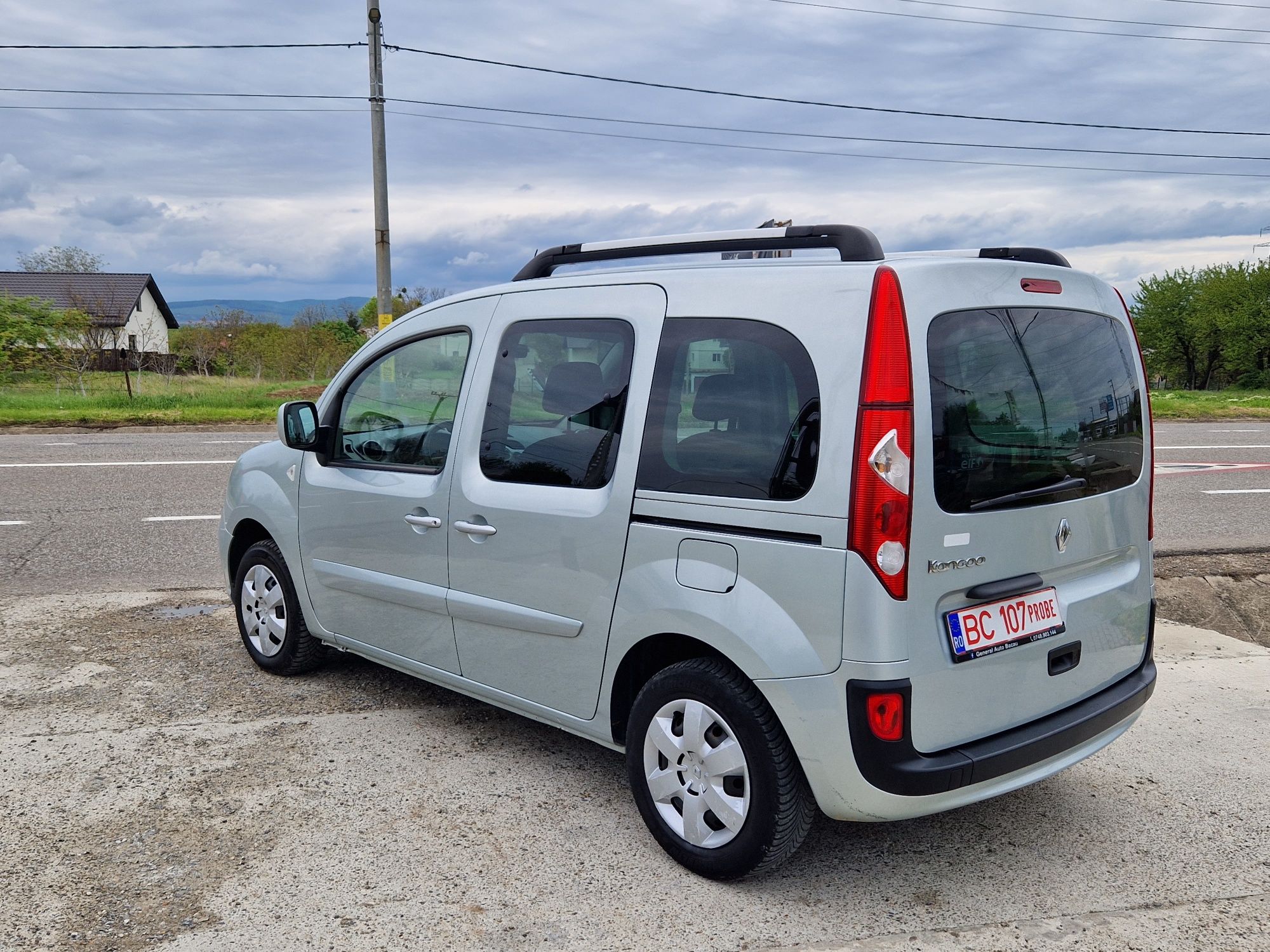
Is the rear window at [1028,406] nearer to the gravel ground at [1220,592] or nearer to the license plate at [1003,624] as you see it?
the license plate at [1003,624]

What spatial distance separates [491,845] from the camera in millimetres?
3264

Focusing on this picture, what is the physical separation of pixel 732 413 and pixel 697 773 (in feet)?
3.45

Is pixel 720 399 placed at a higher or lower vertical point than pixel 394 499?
higher

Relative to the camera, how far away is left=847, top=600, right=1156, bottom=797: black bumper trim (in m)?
2.64

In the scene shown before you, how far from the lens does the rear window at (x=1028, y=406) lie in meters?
2.74

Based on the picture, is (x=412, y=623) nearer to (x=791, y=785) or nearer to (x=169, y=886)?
(x=169, y=886)

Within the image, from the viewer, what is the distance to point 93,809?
3479 mm

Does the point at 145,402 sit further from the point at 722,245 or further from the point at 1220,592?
the point at 722,245

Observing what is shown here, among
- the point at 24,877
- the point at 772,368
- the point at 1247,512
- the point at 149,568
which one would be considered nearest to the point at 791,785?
the point at 772,368

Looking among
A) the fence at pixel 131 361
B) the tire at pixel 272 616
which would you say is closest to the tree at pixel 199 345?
the fence at pixel 131 361

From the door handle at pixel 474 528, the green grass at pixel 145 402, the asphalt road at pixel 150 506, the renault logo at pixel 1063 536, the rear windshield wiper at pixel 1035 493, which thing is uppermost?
the rear windshield wiper at pixel 1035 493

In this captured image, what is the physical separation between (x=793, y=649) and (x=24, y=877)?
2340mm

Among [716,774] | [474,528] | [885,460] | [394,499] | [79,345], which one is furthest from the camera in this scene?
[79,345]

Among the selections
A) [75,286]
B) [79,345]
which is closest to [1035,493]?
[79,345]
